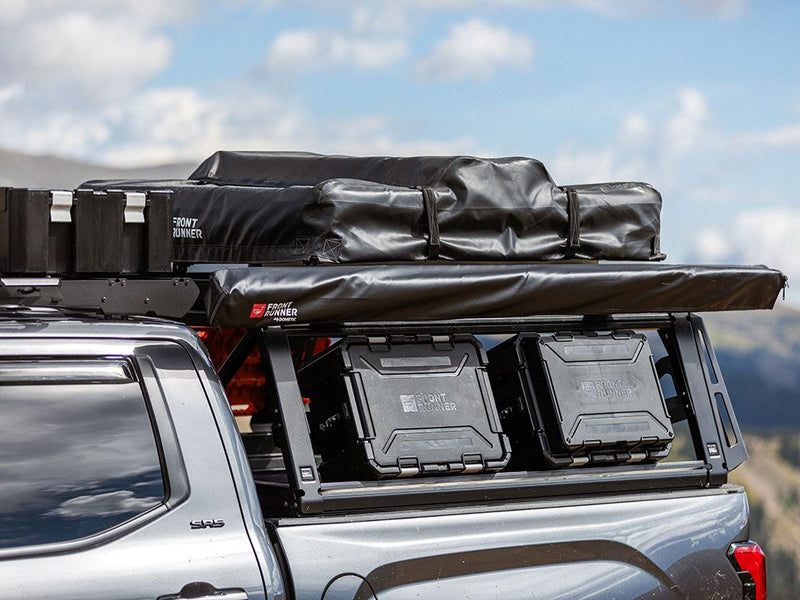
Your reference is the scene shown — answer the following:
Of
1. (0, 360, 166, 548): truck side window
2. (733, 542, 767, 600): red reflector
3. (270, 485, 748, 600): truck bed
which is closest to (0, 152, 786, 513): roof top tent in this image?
(270, 485, 748, 600): truck bed

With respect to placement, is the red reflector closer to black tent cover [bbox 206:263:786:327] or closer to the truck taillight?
the truck taillight

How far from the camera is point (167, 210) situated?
385 cm

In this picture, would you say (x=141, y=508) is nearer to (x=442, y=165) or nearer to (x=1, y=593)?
(x=1, y=593)

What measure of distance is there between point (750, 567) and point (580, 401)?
758 millimetres

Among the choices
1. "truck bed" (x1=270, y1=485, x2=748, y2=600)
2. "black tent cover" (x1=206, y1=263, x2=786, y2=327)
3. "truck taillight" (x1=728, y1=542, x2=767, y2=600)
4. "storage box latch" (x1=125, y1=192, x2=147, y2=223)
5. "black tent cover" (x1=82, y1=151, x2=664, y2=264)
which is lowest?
"truck taillight" (x1=728, y1=542, x2=767, y2=600)

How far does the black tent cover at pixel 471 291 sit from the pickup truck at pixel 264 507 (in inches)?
5.9

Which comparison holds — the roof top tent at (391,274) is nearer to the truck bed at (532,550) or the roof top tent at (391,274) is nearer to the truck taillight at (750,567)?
the truck bed at (532,550)

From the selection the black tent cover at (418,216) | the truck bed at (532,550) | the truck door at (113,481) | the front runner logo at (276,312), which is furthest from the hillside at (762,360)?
the truck door at (113,481)

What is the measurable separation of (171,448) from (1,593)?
58 centimetres

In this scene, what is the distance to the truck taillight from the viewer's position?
412 centimetres

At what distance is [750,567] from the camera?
4145 mm

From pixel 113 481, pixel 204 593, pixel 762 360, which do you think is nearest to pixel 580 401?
pixel 204 593

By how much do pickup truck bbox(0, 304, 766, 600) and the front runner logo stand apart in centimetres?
10

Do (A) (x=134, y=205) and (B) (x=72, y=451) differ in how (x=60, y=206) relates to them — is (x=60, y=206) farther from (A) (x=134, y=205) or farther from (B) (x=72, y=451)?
(B) (x=72, y=451)
